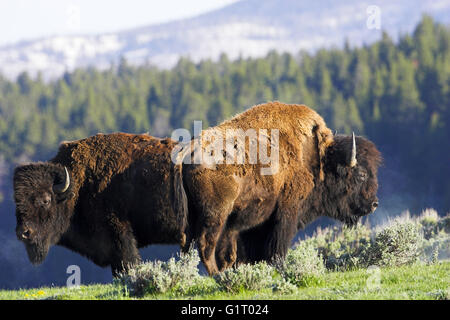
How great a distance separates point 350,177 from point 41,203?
4.60 meters

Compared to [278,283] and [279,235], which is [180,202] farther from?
[278,283]

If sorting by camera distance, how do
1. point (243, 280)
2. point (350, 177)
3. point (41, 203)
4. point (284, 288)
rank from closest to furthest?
point (284, 288)
point (243, 280)
point (41, 203)
point (350, 177)

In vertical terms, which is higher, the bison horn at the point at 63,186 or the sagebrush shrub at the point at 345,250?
the bison horn at the point at 63,186

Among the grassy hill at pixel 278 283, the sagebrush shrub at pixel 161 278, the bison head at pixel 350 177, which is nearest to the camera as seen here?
the grassy hill at pixel 278 283

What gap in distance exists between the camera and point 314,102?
297 ft

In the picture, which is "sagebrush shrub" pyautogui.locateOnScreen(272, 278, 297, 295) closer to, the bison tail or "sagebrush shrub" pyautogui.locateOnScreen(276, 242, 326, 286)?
"sagebrush shrub" pyautogui.locateOnScreen(276, 242, 326, 286)

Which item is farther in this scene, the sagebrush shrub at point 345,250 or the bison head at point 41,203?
the sagebrush shrub at point 345,250

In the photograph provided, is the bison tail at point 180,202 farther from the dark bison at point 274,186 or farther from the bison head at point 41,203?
the bison head at point 41,203

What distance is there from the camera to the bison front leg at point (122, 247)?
10500 millimetres

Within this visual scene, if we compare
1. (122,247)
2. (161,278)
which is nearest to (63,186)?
(122,247)

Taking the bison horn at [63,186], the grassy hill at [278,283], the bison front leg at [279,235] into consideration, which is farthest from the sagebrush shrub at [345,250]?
the bison horn at [63,186]

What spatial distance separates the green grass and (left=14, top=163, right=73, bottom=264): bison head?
3.63ft

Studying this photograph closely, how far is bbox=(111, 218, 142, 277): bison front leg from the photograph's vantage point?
1050cm

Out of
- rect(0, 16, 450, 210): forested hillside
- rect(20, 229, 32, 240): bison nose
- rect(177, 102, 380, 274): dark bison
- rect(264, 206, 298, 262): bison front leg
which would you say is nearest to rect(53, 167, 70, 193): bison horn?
rect(20, 229, 32, 240): bison nose
